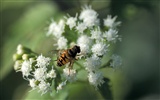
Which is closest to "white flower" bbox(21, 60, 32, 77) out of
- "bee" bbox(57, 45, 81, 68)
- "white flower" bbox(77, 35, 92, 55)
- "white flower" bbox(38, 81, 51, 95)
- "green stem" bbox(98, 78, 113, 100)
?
"white flower" bbox(38, 81, 51, 95)

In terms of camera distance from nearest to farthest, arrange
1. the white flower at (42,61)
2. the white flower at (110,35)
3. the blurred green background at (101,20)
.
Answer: the white flower at (42,61), the white flower at (110,35), the blurred green background at (101,20)

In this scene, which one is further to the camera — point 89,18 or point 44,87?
point 89,18

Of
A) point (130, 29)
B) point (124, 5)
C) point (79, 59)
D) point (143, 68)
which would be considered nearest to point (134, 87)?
point (143, 68)

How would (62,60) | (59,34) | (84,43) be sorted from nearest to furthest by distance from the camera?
(62,60) < (84,43) < (59,34)

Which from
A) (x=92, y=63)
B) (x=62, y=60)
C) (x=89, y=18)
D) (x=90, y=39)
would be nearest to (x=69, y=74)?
(x=62, y=60)

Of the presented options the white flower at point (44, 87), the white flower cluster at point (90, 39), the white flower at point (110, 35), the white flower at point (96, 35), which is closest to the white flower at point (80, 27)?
the white flower cluster at point (90, 39)

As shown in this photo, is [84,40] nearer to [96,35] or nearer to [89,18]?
[96,35]

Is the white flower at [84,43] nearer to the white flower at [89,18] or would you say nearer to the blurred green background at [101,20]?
the white flower at [89,18]
